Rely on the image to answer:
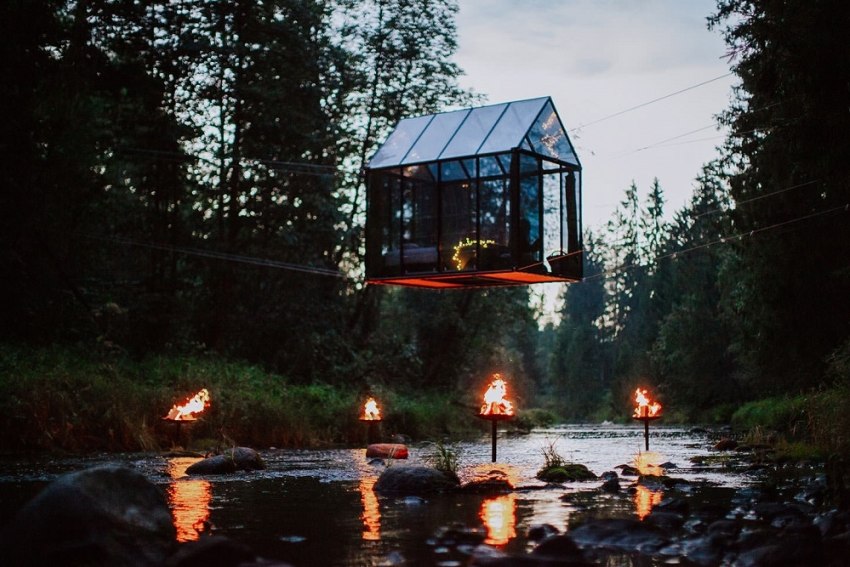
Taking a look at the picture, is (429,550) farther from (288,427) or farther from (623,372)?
(623,372)

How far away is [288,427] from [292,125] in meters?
11.8

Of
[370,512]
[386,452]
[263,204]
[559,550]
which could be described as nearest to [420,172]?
[386,452]

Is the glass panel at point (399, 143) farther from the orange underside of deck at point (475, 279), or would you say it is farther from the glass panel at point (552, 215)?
the glass panel at point (552, 215)

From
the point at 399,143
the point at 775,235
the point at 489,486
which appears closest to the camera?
the point at 489,486

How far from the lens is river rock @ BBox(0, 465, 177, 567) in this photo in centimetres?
707

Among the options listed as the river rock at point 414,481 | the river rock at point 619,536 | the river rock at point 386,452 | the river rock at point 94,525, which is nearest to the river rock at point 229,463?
the river rock at point 386,452

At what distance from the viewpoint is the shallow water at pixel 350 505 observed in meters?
8.06

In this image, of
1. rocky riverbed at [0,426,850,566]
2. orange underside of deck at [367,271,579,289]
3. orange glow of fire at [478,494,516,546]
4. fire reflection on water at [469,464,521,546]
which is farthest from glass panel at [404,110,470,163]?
orange glow of fire at [478,494,516,546]

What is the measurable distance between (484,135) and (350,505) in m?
8.93

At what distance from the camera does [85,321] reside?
92.5ft

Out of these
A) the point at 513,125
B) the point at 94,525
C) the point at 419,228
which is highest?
the point at 513,125

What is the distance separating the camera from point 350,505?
1112cm

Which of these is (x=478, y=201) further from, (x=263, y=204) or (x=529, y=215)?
(x=263, y=204)

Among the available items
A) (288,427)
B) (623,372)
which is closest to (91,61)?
(288,427)
